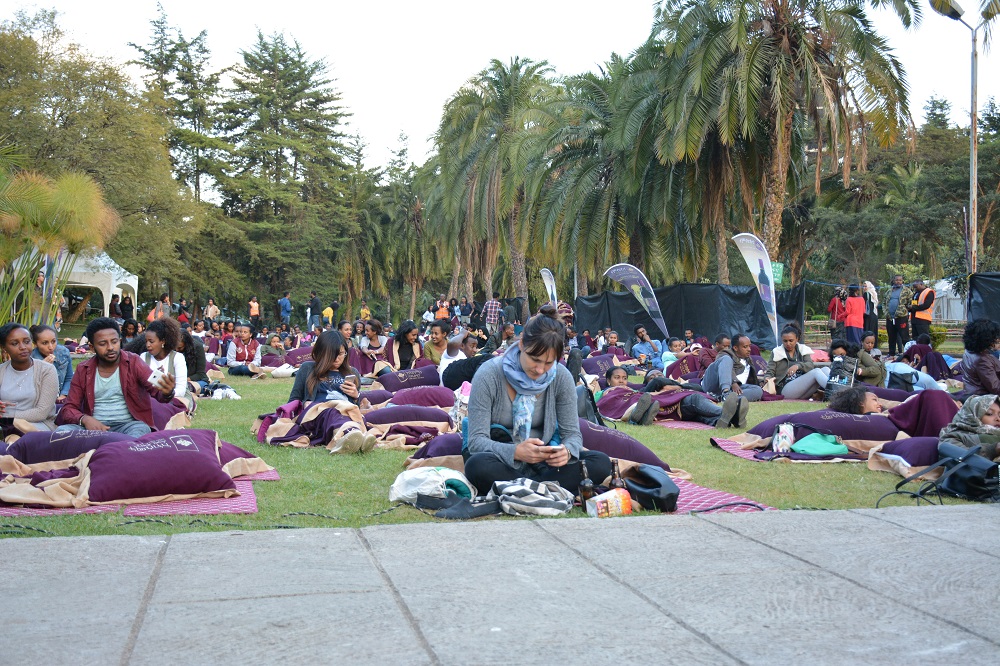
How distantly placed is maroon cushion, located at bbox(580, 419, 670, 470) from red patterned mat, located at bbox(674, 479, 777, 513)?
13.5 inches

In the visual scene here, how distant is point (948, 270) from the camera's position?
36.5 m

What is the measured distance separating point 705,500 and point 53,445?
15.1 feet

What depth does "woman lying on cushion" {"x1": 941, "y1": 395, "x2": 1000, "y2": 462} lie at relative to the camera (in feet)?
22.3

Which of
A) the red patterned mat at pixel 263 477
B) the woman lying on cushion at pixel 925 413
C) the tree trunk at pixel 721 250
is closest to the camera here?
the red patterned mat at pixel 263 477

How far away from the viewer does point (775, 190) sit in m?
21.7

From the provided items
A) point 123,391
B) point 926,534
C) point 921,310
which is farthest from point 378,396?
point 921,310

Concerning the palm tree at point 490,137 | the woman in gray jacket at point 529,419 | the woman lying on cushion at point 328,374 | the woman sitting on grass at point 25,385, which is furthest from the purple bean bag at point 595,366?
the palm tree at point 490,137

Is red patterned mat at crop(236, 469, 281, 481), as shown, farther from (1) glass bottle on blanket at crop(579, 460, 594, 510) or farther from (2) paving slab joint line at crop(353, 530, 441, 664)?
(1) glass bottle on blanket at crop(579, 460, 594, 510)

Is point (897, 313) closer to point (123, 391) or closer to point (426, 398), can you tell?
point (426, 398)

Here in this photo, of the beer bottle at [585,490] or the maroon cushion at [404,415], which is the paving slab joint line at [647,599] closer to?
the beer bottle at [585,490]

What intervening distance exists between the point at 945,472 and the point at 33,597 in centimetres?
574

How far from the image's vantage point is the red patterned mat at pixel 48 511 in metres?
5.58

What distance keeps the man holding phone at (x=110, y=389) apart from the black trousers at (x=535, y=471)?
3089mm

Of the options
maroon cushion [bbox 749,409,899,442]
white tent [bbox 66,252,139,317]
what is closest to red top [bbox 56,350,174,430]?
maroon cushion [bbox 749,409,899,442]
